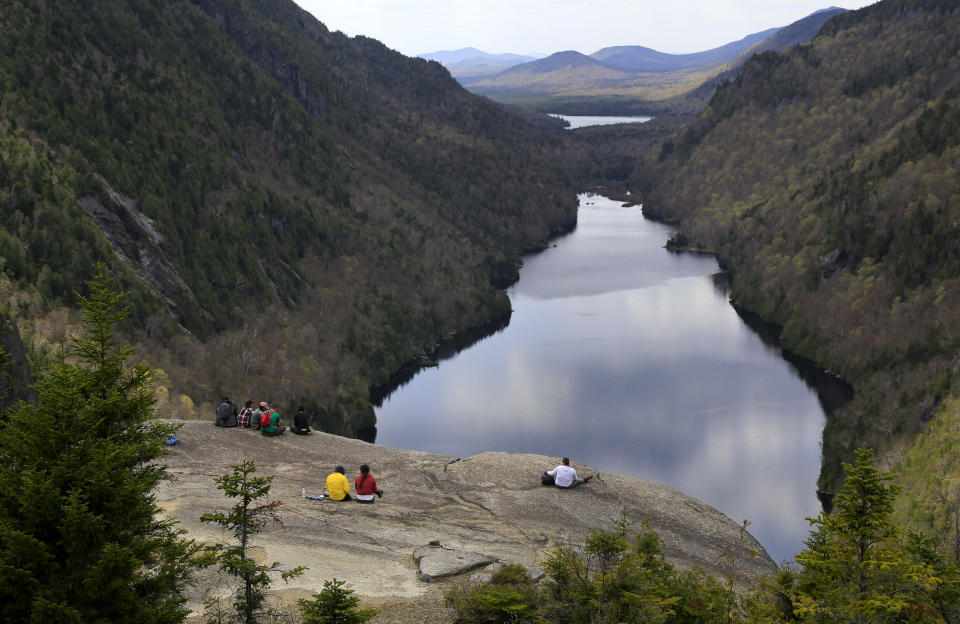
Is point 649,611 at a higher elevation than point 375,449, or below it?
higher

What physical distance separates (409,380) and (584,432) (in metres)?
29.9

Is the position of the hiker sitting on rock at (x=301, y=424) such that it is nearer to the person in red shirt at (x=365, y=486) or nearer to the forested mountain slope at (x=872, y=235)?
the person in red shirt at (x=365, y=486)

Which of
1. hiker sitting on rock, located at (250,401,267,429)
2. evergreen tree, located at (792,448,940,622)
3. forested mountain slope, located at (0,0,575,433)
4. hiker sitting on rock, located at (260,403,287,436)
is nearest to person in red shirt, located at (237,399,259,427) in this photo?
hiker sitting on rock, located at (250,401,267,429)

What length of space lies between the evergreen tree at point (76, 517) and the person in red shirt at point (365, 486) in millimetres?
13309

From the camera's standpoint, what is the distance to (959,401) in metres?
63.1

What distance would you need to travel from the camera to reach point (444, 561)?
21.2 metres

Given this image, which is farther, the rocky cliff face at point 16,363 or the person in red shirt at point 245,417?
the person in red shirt at point 245,417

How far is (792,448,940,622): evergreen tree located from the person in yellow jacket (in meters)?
14.4

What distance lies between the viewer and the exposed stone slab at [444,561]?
2047 centimetres

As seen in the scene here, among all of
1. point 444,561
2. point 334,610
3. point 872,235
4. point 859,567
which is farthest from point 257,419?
point 872,235

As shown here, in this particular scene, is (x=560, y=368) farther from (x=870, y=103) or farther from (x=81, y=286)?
(x=870, y=103)

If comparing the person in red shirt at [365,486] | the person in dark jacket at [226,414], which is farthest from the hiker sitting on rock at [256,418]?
the person in red shirt at [365,486]

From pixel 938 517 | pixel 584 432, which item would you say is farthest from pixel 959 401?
pixel 584 432

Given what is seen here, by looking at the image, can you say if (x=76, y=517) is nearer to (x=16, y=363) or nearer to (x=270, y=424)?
Result: (x=16, y=363)
